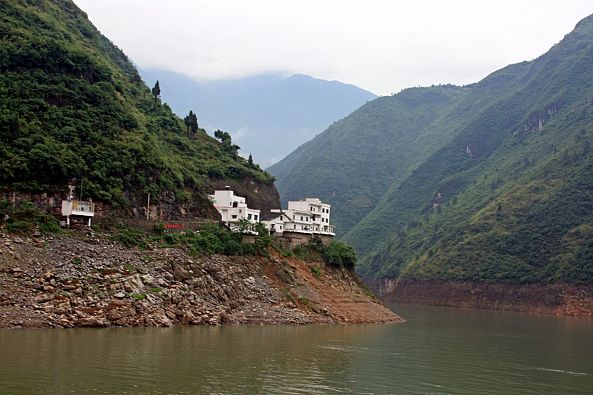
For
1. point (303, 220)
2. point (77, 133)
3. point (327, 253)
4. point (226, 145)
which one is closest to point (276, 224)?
point (303, 220)

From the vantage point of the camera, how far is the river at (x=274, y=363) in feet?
117

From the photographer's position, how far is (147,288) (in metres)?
57.1

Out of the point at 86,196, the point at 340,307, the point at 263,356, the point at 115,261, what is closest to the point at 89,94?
the point at 86,196

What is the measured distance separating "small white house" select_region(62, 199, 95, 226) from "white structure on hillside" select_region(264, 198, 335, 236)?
23.6 m

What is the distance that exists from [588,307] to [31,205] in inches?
3508

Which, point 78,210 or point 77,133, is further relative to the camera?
point 77,133

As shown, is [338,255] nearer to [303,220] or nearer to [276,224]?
[303,220]

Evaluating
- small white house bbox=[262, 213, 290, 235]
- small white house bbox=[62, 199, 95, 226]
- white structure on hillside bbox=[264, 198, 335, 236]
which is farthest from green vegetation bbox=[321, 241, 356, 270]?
small white house bbox=[62, 199, 95, 226]

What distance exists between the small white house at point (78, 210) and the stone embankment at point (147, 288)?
2165 millimetres

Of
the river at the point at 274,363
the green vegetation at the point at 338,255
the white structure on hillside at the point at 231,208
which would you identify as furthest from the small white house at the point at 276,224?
the river at the point at 274,363

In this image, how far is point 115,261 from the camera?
2275 inches

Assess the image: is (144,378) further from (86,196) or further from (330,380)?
(86,196)

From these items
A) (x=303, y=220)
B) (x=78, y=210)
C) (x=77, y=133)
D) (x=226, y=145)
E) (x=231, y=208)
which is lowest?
(x=78, y=210)

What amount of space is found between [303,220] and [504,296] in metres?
60.7
